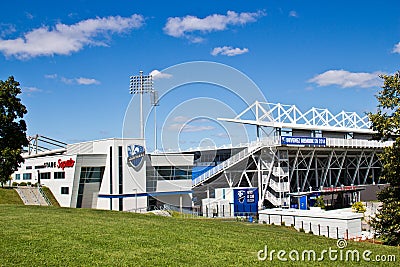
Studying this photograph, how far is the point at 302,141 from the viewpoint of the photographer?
5250 centimetres

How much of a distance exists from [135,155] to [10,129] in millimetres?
17648

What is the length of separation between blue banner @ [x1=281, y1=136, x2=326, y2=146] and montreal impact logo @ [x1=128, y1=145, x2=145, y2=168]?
16004 millimetres

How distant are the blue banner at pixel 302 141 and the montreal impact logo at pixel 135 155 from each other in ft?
52.5

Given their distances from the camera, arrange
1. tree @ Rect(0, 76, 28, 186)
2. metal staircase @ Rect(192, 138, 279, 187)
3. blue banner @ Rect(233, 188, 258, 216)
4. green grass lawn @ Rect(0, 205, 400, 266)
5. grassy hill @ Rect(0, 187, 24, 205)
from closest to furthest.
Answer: green grass lawn @ Rect(0, 205, 400, 266) < tree @ Rect(0, 76, 28, 186) < grassy hill @ Rect(0, 187, 24, 205) < blue banner @ Rect(233, 188, 258, 216) < metal staircase @ Rect(192, 138, 279, 187)

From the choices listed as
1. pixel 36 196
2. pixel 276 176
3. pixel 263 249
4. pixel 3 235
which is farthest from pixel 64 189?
pixel 263 249

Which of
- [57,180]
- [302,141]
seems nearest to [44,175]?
[57,180]

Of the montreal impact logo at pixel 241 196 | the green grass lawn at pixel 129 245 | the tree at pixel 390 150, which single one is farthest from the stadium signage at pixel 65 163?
the tree at pixel 390 150

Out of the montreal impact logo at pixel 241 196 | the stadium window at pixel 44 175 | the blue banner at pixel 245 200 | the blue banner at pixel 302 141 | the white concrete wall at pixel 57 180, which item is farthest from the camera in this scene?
the stadium window at pixel 44 175

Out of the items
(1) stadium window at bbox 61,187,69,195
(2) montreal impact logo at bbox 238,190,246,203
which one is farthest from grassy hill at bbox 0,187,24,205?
(2) montreal impact logo at bbox 238,190,246,203

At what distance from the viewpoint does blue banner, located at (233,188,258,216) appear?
47772mm

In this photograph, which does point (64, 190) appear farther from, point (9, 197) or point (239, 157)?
point (239, 157)

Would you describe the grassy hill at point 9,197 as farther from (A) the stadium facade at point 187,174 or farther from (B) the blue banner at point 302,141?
(B) the blue banner at point 302,141

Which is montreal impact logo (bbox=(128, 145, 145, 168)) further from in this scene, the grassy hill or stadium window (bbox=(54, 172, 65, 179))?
the grassy hill

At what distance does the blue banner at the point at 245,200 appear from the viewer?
1881 inches
